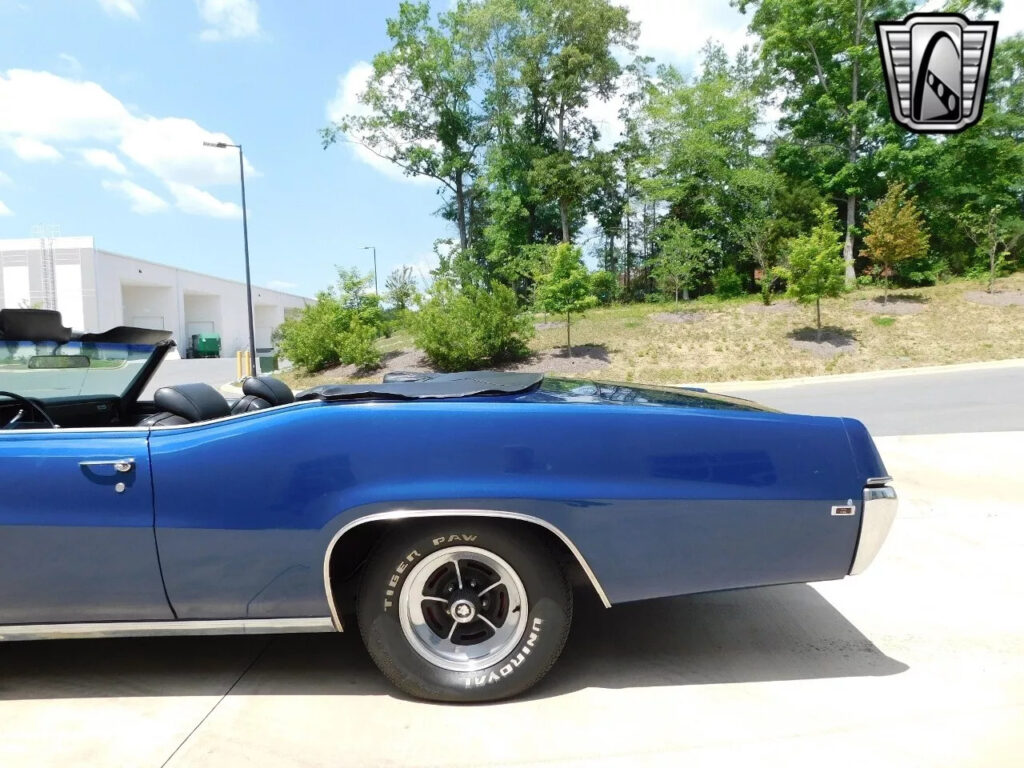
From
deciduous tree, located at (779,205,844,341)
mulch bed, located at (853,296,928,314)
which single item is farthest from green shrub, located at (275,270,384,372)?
mulch bed, located at (853,296,928,314)

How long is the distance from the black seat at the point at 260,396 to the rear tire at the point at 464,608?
3.98ft

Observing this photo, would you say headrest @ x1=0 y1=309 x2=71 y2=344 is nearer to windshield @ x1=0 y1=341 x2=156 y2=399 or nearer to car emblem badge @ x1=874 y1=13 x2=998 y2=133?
windshield @ x1=0 y1=341 x2=156 y2=399

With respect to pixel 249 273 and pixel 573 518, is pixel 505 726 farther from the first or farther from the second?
pixel 249 273

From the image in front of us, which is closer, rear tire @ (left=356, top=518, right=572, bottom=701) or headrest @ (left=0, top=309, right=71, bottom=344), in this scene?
rear tire @ (left=356, top=518, right=572, bottom=701)

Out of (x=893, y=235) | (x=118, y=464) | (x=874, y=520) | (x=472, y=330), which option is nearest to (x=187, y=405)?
(x=118, y=464)

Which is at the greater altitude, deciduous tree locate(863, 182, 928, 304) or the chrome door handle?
deciduous tree locate(863, 182, 928, 304)

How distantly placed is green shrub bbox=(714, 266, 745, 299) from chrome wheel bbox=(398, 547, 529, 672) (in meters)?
28.9

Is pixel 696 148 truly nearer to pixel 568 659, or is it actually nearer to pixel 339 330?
pixel 339 330

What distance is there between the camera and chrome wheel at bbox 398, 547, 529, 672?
2.38m

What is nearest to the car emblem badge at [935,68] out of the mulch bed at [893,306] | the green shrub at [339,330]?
the green shrub at [339,330]

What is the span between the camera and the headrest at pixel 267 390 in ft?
10.7

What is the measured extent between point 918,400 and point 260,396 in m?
11.7

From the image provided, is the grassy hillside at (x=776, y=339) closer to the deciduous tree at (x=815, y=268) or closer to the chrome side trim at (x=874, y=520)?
the deciduous tree at (x=815, y=268)

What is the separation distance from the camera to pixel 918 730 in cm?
223
